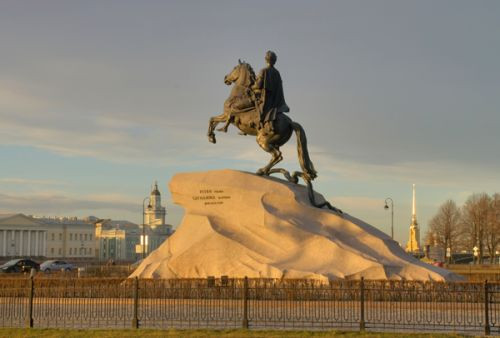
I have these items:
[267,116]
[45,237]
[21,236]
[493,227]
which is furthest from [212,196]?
[45,237]

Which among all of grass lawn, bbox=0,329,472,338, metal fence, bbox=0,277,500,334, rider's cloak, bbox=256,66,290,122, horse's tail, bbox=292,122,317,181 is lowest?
grass lawn, bbox=0,329,472,338

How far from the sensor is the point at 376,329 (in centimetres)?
1573

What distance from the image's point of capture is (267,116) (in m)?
24.8

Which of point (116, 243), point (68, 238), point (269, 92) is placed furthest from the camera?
point (116, 243)

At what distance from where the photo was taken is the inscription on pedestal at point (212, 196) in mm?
24422

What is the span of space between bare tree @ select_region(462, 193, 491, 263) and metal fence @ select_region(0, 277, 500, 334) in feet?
183

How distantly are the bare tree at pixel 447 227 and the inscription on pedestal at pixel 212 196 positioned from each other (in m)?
54.8

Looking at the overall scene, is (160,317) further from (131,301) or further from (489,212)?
(489,212)

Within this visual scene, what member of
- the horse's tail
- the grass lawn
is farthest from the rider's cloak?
the grass lawn

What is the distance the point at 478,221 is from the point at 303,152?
52771 millimetres

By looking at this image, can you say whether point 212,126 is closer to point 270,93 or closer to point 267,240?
point 270,93

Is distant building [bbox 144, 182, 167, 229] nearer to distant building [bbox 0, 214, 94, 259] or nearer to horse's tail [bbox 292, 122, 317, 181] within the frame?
distant building [bbox 0, 214, 94, 259]

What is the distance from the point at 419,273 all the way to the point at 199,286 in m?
6.43

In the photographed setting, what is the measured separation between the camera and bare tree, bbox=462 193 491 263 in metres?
73.2
